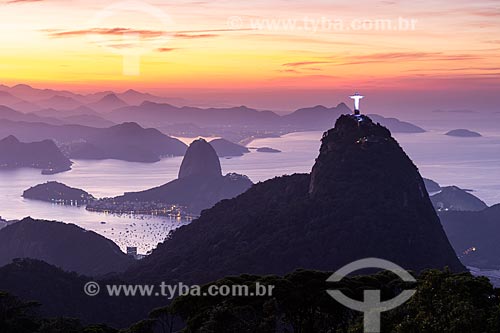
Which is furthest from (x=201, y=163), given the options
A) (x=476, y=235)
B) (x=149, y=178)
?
(x=476, y=235)

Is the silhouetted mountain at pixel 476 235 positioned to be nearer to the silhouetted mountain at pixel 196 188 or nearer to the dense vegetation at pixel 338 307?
the silhouetted mountain at pixel 196 188

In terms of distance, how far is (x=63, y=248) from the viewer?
2517 inches

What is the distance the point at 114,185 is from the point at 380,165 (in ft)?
387

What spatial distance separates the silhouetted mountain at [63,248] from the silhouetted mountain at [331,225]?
11.2 metres

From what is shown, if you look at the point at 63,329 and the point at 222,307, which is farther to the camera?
the point at 63,329

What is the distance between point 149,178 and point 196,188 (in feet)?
134

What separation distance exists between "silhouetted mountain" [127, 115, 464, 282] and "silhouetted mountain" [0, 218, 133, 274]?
36.8ft

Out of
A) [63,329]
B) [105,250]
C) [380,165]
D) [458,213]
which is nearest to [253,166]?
[458,213]

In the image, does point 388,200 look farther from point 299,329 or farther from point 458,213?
point 458,213

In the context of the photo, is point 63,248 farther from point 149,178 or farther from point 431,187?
point 149,178

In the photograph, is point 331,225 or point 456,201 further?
point 456,201

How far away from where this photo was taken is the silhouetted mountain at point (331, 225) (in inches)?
1556

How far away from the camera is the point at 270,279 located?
16.3m

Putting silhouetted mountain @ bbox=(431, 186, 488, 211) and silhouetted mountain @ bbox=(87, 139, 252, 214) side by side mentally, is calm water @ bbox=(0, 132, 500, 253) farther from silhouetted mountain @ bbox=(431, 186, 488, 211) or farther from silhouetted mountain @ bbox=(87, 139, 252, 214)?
silhouetted mountain @ bbox=(431, 186, 488, 211)
